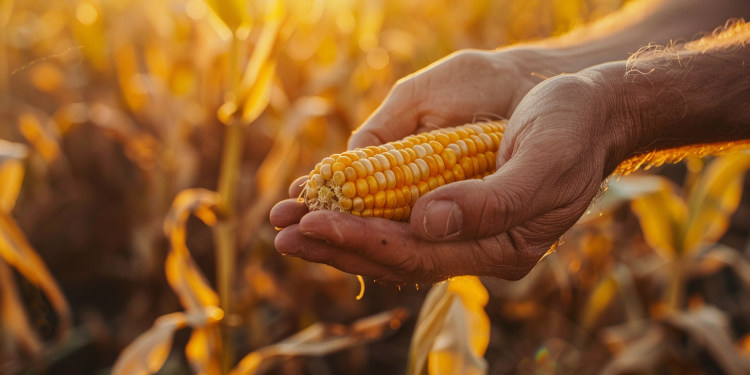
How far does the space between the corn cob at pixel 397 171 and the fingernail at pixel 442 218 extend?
20 cm

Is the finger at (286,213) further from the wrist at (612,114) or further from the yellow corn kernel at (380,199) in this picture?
the wrist at (612,114)

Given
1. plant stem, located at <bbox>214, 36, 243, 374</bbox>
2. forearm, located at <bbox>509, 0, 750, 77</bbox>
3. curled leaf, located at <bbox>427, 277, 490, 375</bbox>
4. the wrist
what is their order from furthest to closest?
forearm, located at <bbox>509, 0, 750, 77</bbox>
plant stem, located at <bbox>214, 36, 243, 374</bbox>
curled leaf, located at <bbox>427, 277, 490, 375</bbox>
the wrist

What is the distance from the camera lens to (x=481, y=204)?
4.17ft

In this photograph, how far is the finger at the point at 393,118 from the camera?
6.37ft

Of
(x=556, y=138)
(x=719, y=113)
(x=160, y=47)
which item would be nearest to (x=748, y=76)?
(x=719, y=113)

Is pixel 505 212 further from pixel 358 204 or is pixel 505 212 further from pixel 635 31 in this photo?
pixel 635 31

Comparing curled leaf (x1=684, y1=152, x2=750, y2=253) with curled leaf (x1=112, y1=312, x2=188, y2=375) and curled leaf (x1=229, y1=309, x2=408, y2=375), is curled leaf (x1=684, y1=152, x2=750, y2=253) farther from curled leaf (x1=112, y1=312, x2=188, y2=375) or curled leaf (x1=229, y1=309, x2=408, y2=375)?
curled leaf (x1=112, y1=312, x2=188, y2=375)

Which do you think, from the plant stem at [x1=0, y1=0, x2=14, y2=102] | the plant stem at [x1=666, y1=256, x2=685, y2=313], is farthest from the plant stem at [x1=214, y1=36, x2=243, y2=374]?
the plant stem at [x1=0, y1=0, x2=14, y2=102]

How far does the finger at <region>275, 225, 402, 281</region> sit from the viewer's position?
134cm

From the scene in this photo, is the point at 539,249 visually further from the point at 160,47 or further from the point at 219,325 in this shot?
the point at 160,47

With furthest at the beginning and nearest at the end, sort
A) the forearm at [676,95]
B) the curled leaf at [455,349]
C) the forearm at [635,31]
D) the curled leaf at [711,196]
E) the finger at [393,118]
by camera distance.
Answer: the curled leaf at [711,196], the forearm at [635,31], the finger at [393,118], the curled leaf at [455,349], the forearm at [676,95]

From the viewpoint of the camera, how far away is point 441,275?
1.47 meters

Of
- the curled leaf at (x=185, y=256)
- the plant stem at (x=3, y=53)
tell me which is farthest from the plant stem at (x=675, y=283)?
the plant stem at (x=3, y=53)

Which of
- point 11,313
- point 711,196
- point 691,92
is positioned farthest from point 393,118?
point 11,313
